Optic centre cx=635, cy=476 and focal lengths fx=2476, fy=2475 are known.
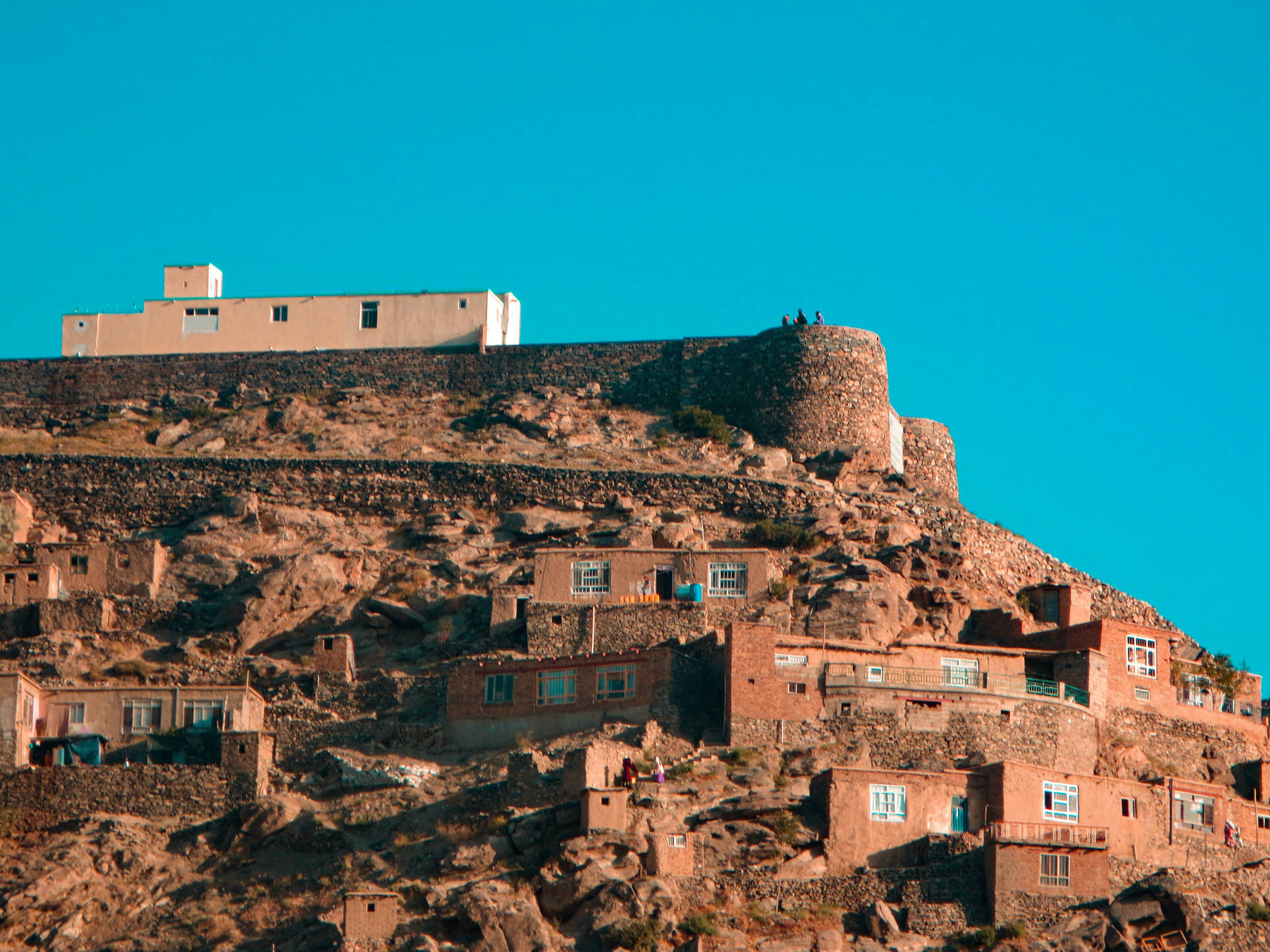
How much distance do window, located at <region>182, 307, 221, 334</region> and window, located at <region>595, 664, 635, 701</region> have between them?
124 ft

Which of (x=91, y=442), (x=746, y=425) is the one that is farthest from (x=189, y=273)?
(x=746, y=425)

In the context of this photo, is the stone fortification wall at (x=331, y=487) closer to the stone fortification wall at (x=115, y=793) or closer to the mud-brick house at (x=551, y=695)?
the mud-brick house at (x=551, y=695)

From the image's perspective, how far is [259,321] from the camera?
3900 inches

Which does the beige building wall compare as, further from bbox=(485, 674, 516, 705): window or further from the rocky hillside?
bbox=(485, 674, 516, 705): window

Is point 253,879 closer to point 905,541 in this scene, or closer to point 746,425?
point 905,541

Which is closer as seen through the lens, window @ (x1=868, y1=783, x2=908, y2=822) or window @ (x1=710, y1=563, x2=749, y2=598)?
window @ (x1=868, y1=783, x2=908, y2=822)

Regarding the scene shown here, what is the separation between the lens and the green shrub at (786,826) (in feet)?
196

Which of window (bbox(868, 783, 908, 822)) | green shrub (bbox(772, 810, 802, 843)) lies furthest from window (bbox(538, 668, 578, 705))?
window (bbox(868, 783, 908, 822))

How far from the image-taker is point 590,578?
238ft

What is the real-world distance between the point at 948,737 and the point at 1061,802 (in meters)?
4.22

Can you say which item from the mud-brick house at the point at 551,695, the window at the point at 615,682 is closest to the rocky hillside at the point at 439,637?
the mud-brick house at the point at 551,695

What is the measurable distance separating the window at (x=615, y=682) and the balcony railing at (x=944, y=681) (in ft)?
17.1

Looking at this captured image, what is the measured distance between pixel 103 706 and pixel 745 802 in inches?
755

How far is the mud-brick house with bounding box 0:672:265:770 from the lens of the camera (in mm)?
66812
